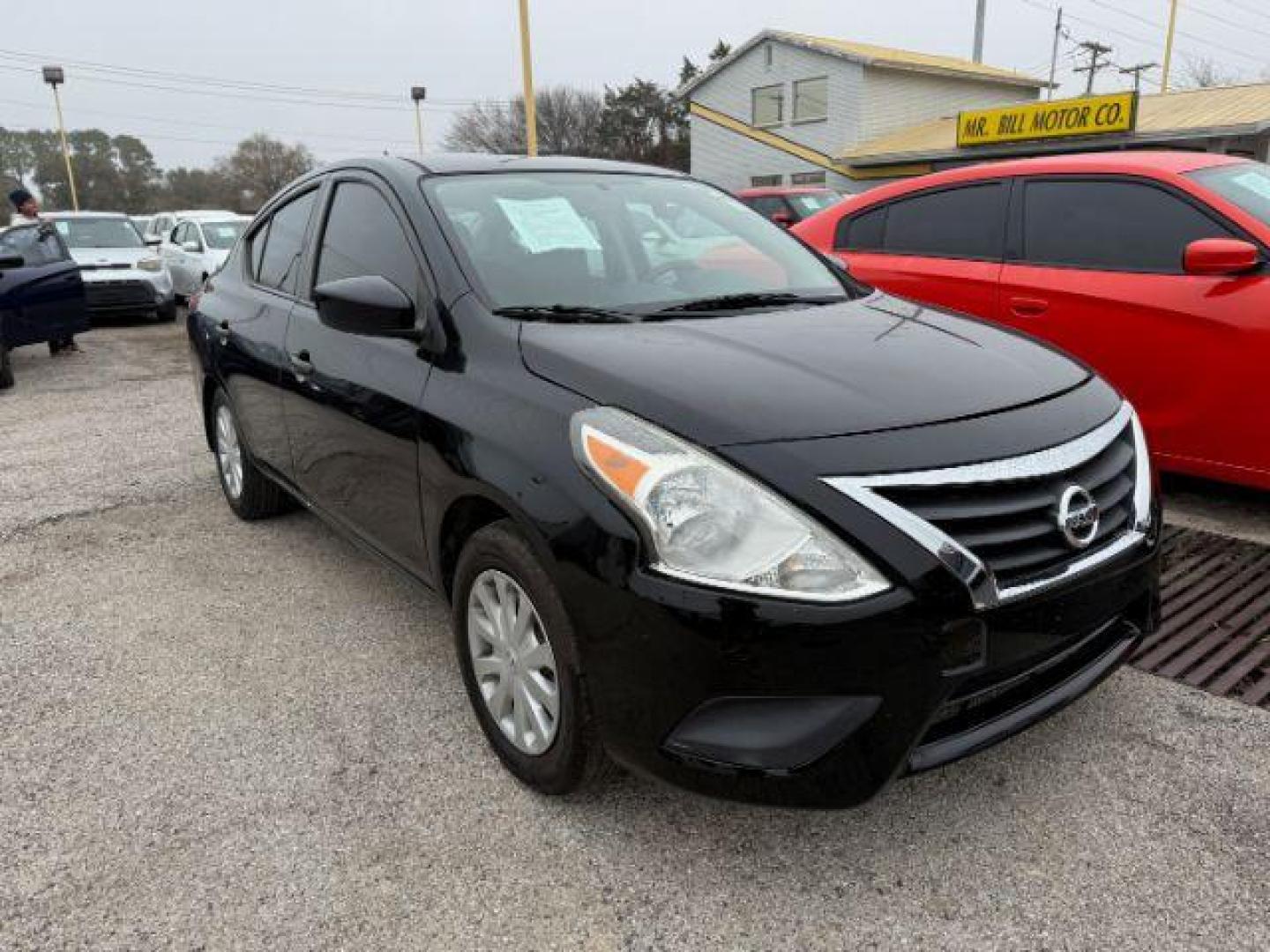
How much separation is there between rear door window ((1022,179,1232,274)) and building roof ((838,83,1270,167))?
2013 cm

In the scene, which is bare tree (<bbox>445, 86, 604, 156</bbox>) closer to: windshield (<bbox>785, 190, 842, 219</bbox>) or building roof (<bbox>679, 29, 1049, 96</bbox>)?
building roof (<bbox>679, 29, 1049, 96</bbox>)

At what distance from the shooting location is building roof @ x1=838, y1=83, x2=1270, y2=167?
2094 cm

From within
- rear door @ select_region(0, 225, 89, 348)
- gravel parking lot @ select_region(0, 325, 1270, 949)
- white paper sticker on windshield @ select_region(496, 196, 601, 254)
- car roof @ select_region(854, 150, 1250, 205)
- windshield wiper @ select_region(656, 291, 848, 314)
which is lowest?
gravel parking lot @ select_region(0, 325, 1270, 949)

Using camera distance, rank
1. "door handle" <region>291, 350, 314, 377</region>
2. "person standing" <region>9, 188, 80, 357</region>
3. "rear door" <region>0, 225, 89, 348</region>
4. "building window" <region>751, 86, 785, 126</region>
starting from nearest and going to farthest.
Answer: "door handle" <region>291, 350, 314, 377</region> → "rear door" <region>0, 225, 89, 348</region> → "person standing" <region>9, 188, 80, 357</region> → "building window" <region>751, 86, 785, 126</region>

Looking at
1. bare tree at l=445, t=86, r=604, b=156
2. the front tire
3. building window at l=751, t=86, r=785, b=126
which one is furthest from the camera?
bare tree at l=445, t=86, r=604, b=156

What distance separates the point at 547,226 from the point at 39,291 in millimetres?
7927

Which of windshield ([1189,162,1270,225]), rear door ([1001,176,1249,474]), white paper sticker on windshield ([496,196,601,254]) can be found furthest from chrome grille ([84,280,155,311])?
windshield ([1189,162,1270,225])

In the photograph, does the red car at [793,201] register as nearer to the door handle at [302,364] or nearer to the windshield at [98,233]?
the windshield at [98,233]

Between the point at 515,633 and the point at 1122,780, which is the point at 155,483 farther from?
the point at 1122,780

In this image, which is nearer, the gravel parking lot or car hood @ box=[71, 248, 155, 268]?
the gravel parking lot

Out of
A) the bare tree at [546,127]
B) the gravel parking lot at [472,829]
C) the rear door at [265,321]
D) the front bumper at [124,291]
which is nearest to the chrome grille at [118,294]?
the front bumper at [124,291]

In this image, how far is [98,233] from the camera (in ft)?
43.2

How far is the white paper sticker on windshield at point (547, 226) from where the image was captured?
286 centimetres

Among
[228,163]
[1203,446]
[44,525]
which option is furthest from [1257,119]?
[228,163]
